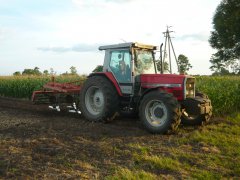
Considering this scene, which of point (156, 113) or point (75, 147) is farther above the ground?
point (156, 113)

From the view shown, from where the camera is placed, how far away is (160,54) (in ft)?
35.7

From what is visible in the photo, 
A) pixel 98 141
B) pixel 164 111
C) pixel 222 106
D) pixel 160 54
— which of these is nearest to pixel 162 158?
pixel 98 141

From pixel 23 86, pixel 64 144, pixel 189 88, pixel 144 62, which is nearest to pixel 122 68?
pixel 144 62

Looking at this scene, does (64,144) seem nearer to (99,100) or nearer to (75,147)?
(75,147)

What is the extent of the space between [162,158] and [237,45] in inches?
1468

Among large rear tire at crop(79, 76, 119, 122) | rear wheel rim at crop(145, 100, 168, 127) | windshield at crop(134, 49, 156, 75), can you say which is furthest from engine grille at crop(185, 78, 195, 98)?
large rear tire at crop(79, 76, 119, 122)

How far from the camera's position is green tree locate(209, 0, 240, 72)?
41272 millimetres

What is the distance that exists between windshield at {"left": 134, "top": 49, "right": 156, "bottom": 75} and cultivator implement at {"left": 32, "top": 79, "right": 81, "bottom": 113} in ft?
9.27

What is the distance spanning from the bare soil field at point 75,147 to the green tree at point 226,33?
105ft

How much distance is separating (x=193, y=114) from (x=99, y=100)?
9.44ft

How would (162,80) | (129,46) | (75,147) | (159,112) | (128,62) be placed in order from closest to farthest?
1. (75,147)
2. (159,112)
3. (162,80)
4. (129,46)
5. (128,62)

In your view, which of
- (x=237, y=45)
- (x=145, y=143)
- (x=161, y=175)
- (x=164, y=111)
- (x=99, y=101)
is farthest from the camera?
(x=237, y=45)

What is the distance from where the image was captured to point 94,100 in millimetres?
11742

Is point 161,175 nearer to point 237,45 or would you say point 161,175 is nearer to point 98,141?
point 98,141
